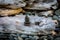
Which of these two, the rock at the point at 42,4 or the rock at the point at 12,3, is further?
the rock at the point at 42,4

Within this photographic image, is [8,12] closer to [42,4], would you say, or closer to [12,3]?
[12,3]

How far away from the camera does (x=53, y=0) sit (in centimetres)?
388

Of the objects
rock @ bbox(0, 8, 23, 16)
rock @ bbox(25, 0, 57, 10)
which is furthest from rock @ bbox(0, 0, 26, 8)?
rock @ bbox(25, 0, 57, 10)

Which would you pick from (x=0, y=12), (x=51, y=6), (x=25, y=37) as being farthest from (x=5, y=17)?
(x=51, y=6)

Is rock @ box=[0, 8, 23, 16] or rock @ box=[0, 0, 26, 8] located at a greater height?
rock @ box=[0, 0, 26, 8]

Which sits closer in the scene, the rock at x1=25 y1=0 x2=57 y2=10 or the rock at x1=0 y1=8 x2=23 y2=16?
the rock at x1=0 y1=8 x2=23 y2=16

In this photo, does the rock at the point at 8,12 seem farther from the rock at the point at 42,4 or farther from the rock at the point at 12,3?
the rock at the point at 42,4

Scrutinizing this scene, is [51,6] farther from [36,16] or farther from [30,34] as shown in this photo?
[30,34]

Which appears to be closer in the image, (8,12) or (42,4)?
(8,12)

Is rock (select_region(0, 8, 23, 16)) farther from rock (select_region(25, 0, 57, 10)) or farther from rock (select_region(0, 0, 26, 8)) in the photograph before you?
rock (select_region(25, 0, 57, 10))

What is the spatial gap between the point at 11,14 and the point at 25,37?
90 cm

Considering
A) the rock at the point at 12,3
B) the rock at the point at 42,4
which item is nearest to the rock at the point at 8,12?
the rock at the point at 12,3

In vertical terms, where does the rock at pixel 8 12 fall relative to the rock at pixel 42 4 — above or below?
→ below

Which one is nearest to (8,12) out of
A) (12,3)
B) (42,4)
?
(12,3)
